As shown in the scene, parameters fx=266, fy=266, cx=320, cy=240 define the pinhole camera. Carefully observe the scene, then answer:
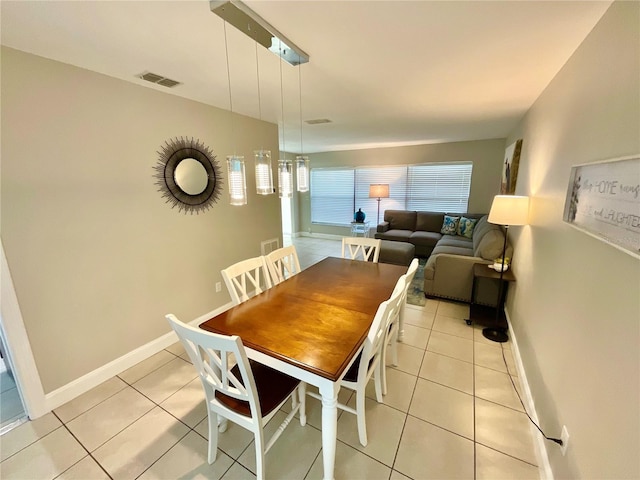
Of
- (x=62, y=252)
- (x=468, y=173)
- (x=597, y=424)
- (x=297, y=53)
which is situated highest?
(x=297, y=53)

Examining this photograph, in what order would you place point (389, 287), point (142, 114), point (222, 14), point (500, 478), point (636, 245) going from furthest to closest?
point (142, 114), point (389, 287), point (500, 478), point (222, 14), point (636, 245)

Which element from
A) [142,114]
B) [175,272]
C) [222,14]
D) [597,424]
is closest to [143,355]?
[175,272]

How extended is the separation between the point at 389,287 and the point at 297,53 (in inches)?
64.7

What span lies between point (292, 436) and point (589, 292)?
5.61ft

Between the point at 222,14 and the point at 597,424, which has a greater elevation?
the point at 222,14

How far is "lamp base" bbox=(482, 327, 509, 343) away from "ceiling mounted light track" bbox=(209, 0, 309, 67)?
2.85 metres

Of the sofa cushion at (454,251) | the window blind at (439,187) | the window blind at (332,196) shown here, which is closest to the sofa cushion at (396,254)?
the sofa cushion at (454,251)

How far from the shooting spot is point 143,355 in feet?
7.57

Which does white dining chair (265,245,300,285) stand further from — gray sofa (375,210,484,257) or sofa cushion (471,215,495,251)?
gray sofa (375,210,484,257)

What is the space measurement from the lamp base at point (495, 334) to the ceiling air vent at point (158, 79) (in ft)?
11.6

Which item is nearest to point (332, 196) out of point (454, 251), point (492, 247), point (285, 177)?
point (454, 251)

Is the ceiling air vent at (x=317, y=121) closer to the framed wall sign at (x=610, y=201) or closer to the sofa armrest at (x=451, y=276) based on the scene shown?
the sofa armrest at (x=451, y=276)

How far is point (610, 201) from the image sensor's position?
3.31ft

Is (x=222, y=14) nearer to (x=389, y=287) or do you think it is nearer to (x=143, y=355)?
(x=389, y=287)
